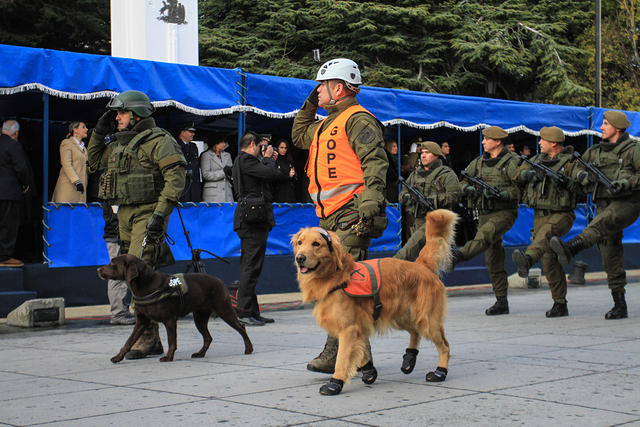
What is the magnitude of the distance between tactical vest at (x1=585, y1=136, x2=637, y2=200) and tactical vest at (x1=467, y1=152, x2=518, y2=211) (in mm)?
1145

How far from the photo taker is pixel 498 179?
36.2 feet

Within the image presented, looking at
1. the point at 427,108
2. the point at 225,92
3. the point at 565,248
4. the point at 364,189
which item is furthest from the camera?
the point at 427,108

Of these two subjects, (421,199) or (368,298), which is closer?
(368,298)

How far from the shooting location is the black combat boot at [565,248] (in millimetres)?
9602

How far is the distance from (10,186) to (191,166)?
313 centimetres

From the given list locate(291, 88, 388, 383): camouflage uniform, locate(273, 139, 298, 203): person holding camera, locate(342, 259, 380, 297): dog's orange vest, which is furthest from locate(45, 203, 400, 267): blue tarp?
locate(342, 259, 380, 297): dog's orange vest

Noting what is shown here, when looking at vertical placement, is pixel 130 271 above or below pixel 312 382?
above

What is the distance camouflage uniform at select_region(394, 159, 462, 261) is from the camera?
11.2 m

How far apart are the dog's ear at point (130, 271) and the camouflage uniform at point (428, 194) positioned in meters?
4.87

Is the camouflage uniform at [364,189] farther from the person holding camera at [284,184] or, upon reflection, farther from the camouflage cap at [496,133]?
the person holding camera at [284,184]

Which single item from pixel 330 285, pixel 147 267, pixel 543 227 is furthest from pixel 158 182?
pixel 543 227

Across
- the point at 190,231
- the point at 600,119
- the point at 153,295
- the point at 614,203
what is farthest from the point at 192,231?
the point at 600,119

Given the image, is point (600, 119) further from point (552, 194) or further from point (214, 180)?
point (214, 180)

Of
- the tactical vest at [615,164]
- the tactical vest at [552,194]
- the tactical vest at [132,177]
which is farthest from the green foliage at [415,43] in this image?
the tactical vest at [132,177]
